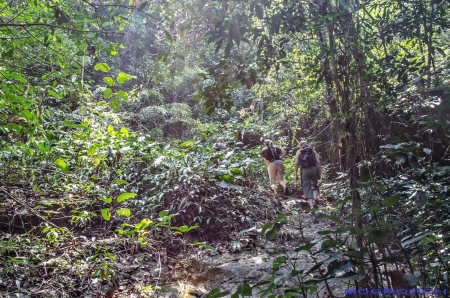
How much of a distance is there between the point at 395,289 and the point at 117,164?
4.83 metres

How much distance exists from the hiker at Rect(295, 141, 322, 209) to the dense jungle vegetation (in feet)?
2.55

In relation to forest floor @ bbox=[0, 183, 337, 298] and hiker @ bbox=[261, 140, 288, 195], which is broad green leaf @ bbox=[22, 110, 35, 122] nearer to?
forest floor @ bbox=[0, 183, 337, 298]

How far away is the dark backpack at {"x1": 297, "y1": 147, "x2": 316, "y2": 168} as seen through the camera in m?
7.38

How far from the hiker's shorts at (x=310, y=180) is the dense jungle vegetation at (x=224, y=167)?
0.78 meters

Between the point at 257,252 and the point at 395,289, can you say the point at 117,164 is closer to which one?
the point at 257,252

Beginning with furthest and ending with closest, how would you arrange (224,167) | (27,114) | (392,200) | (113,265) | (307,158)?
1. (307,158)
2. (224,167)
3. (113,265)
4. (27,114)
5. (392,200)

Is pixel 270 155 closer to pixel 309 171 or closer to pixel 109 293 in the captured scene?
pixel 309 171

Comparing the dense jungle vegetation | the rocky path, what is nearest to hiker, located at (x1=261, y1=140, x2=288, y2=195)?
the dense jungle vegetation

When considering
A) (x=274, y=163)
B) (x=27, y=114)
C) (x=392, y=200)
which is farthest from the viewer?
(x=274, y=163)

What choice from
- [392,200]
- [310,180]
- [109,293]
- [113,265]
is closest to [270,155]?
[310,180]

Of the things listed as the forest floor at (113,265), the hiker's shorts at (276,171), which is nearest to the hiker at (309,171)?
the hiker's shorts at (276,171)

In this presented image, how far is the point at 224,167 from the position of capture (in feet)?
15.9

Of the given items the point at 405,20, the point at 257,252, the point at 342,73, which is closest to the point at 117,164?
the point at 257,252

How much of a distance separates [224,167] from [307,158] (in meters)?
Result: 3.14
